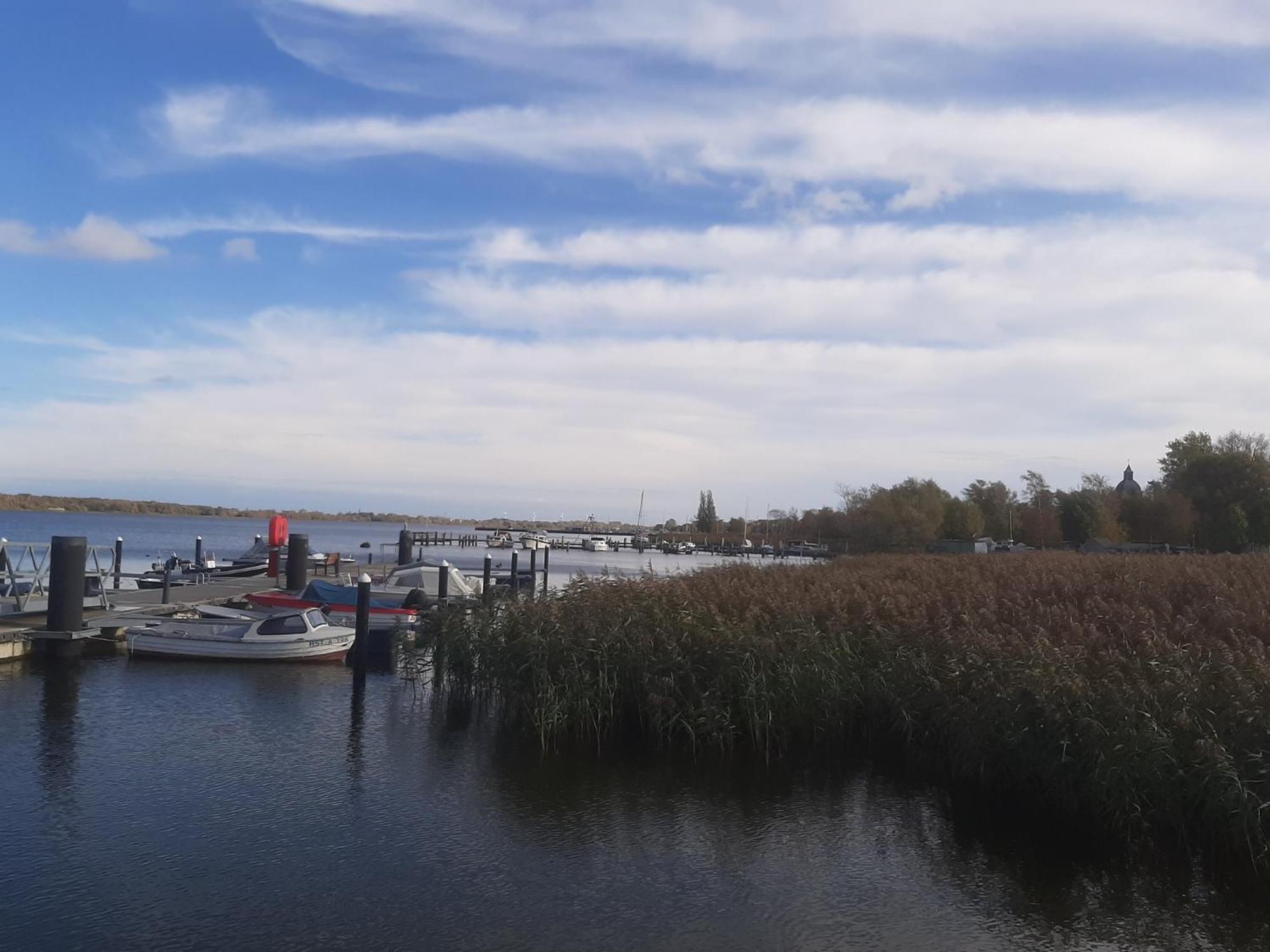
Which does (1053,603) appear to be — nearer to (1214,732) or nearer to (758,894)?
(1214,732)

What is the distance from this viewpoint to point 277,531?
45500 millimetres

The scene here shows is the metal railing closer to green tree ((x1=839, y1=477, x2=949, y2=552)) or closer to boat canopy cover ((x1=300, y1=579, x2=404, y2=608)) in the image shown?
Answer: boat canopy cover ((x1=300, y1=579, x2=404, y2=608))

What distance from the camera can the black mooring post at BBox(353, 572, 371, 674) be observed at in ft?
72.7

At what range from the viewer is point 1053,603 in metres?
17.2

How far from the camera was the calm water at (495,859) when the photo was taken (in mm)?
9547

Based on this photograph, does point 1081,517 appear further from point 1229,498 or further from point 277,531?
point 277,531

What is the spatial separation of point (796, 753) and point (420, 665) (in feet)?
27.3

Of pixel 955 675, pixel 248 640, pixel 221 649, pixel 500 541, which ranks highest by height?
pixel 955 675

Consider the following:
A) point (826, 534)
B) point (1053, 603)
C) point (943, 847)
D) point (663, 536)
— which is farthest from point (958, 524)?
point (943, 847)

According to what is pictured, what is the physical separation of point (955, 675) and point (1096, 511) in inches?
2573

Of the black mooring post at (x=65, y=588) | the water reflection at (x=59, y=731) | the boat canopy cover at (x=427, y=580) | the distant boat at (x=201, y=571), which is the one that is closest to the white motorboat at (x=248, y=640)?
the black mooring post at (x=65, y=588)

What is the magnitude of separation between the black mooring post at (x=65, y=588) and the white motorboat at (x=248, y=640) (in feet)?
4.82

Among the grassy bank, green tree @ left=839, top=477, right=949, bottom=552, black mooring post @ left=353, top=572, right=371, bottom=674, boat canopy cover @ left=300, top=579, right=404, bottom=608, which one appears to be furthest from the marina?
green tree @ left=839, top=477, right=949, bottom=552

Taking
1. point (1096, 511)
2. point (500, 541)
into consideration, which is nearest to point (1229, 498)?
point (1096, 511)
